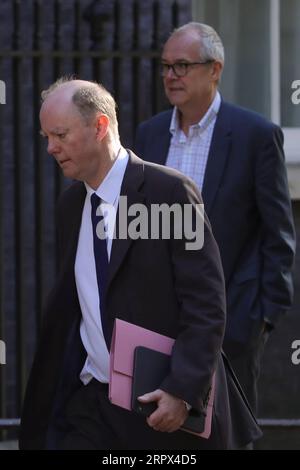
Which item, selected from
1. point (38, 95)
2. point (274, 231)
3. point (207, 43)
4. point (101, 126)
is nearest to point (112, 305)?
point (101, 126)

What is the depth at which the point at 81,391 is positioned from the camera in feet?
15.7

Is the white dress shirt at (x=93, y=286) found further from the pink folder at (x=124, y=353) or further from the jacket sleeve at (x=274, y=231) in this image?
the jacket sleeve at (x=274, y=231)

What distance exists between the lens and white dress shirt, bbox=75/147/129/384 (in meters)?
4.68

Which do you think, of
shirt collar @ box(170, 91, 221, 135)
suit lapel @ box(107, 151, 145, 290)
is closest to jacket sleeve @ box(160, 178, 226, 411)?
suit lapel @ box(107, 151, 145, 290)

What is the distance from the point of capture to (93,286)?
4.71 metres

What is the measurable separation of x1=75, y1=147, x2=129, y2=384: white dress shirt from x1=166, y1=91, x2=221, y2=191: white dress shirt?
1.37 metres

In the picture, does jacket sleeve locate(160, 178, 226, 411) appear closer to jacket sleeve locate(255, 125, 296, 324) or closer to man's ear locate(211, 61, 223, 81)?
jacket sleeve locate(255, 125, 296, 324)

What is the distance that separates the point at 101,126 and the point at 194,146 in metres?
1.57

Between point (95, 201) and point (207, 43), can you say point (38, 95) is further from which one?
point (95, 201)

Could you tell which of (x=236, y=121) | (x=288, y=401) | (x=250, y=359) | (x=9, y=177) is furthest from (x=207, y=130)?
(x=288, y=401)

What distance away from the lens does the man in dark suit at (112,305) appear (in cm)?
453

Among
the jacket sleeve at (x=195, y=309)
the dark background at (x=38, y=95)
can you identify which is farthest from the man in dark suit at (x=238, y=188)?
the jacket sleeve at (x=195, y=309)

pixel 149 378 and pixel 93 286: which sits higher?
pixel 93 286

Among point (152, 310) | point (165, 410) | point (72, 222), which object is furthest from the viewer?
point (72, 222)
